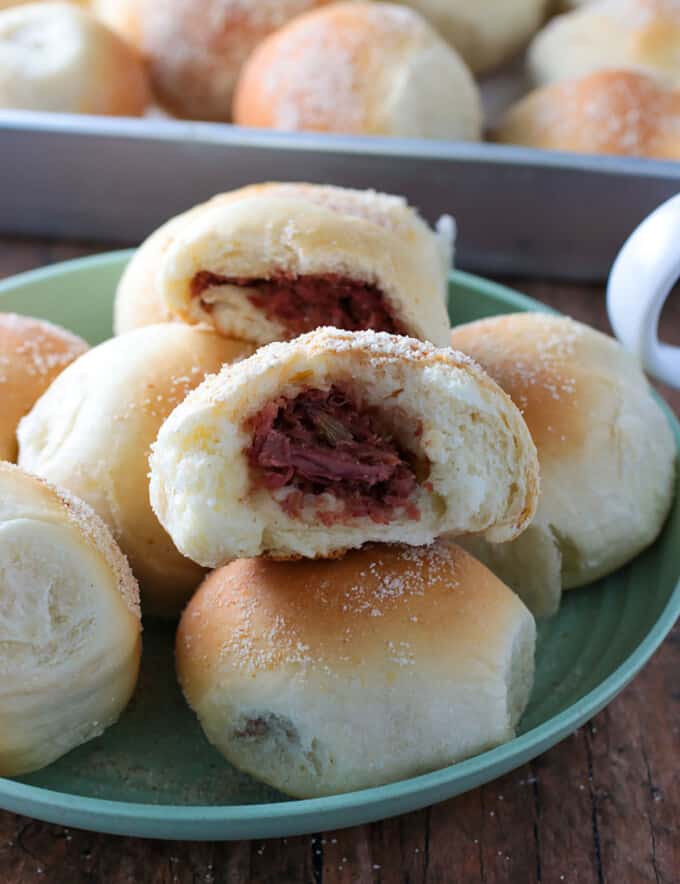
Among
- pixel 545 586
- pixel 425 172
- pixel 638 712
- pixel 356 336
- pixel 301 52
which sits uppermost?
pixel 356 336

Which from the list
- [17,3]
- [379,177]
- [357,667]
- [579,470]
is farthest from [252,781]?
[17,3]

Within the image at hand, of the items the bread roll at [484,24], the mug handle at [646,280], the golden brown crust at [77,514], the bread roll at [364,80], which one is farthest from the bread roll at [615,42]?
the golden brown crust at [77,514]

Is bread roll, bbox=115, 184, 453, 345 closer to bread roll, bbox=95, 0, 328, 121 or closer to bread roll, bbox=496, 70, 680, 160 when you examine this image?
bread roll, bbox=496, 70, 680, 160

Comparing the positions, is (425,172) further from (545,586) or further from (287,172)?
(545,586)

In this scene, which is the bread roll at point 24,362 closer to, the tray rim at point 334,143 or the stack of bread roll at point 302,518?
the stack of bread roll at point 302,518

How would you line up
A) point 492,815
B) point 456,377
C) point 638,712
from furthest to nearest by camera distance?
point 638,712
point 492,815
point 456,377

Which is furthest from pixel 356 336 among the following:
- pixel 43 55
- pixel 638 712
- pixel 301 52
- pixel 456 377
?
pixel 43 55

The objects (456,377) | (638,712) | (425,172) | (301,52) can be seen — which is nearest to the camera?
(456,377)
